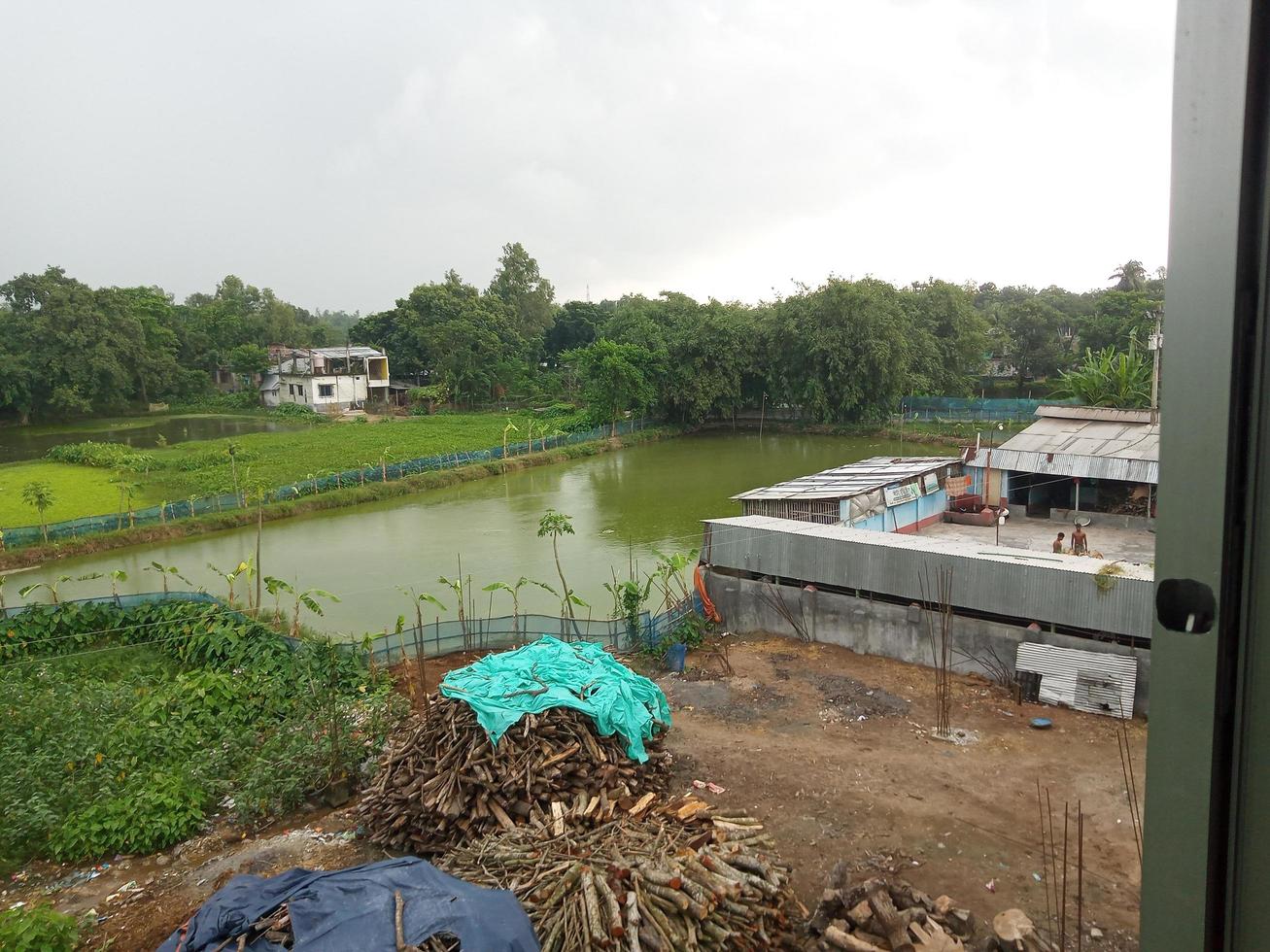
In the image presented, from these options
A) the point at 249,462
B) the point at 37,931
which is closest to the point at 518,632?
the point at 37,931

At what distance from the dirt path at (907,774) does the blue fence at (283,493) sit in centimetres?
1505

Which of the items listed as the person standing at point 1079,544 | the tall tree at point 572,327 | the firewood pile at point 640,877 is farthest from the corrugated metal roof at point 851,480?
the tall tree at point 572,327

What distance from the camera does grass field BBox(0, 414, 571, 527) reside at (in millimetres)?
23703

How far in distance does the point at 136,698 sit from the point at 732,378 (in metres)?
28.3

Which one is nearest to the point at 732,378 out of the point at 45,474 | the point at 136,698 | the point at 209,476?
the point at 209,476

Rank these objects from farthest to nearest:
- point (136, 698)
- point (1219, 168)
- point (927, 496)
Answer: point (927, 496) < point (136, 698) < point (1219, 168)

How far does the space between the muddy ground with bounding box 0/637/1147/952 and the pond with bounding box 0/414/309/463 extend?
1188 inches

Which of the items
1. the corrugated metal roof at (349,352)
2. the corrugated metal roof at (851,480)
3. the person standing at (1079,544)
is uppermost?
the corrugated metal roof at (349,352)

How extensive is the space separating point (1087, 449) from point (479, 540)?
1325cm

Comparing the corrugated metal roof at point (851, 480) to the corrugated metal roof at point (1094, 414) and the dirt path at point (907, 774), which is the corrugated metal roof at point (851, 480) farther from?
the dirt path at point (907, 774)

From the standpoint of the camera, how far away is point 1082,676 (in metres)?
9.52

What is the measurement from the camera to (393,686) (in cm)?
1101

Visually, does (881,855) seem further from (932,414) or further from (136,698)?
(932,414)

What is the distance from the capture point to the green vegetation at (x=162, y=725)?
7.80 m
